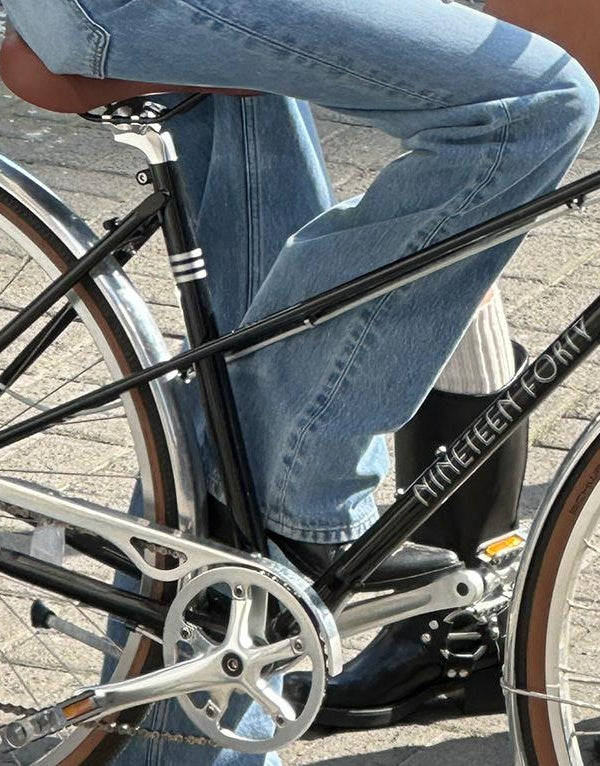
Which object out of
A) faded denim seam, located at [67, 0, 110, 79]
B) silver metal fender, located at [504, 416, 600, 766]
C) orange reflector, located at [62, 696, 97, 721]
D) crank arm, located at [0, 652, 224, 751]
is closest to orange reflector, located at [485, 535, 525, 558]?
silver metal fender, located at [504, 416, 600, 766]

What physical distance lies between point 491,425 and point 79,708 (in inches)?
27.5

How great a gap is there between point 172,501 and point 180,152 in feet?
1.60

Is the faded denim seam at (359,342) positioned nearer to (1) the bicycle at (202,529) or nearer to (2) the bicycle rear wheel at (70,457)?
(1) the bicycle at (202,529)

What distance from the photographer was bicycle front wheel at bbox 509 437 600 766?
206 cm

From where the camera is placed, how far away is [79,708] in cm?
228

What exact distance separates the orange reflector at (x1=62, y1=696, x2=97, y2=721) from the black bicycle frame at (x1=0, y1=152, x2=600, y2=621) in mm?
137

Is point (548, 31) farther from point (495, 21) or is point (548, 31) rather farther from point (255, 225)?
point (255, 225)

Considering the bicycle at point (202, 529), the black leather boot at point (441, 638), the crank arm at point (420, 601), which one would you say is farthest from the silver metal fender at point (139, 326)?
the black leather boot at point (441, 638)

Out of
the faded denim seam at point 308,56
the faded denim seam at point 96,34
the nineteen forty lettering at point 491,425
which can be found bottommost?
the nineteen forty lettering at point 491,425

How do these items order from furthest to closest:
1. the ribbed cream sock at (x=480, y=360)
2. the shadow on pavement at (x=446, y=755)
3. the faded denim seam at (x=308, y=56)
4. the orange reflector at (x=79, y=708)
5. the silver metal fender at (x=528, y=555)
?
the shadow on pavement at (x=446, y=755) < the ribbed cream sock at (x=480, y=360) < the orange reflector at (x=79, y=708) < the silver metal fender at (x=528, y=555) < the faded denim seam at (x=308, y=56)

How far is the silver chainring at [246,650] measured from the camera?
7.09 feet

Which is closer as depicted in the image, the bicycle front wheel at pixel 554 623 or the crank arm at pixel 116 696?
the bicycle front wheel at pixel 554 623

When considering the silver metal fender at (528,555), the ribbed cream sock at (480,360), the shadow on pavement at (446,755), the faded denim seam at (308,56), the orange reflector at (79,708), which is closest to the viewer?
the faded denim seam at (308,56)

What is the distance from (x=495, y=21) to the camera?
1956 mm
